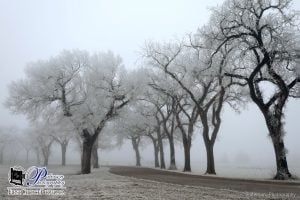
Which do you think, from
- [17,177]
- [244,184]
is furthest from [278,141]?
[17,177]

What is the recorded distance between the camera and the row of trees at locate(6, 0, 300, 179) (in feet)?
79.0

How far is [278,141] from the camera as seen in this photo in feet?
80.9

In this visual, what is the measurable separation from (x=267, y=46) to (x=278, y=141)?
6588mm

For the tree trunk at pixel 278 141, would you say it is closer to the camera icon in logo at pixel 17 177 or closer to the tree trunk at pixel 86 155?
the camera icon in logo at pixel 17 177

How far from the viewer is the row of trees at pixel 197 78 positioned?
24.1 m

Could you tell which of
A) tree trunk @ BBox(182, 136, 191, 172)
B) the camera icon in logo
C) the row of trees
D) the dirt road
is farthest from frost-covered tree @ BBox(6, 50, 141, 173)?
the camera icon in logo

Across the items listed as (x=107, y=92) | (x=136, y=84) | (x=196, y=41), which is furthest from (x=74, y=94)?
(x=196, y=41)

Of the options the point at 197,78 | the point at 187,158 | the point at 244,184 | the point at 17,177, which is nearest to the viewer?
the point at 17,177

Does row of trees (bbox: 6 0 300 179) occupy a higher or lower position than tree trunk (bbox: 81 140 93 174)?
higher

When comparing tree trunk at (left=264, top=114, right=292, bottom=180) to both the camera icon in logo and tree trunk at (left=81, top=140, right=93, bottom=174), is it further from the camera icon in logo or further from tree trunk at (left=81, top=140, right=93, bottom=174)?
tree trunk at (left=81, top=140, right=93, bottom=174)

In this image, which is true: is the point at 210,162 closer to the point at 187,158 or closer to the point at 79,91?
the point at 187,158

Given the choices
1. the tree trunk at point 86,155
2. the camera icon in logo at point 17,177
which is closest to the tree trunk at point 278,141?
the camera icon in logo at point 17,177

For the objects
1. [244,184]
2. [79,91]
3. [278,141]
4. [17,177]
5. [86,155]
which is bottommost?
[244,184]

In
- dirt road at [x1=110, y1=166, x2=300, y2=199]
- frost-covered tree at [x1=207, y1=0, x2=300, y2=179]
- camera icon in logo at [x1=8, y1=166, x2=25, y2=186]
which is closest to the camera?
dirt road at [x1=110, y1=166, x2=300, y2=199]
